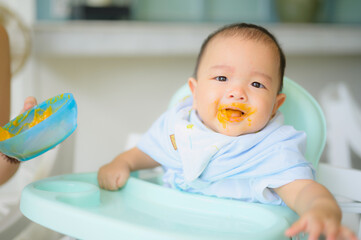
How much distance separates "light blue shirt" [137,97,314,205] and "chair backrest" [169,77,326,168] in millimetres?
94

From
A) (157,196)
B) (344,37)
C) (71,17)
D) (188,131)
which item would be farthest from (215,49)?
(344,37)

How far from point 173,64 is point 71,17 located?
0.50 m

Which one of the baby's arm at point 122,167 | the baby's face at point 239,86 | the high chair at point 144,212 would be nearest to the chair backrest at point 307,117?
the high chair at point 144,212

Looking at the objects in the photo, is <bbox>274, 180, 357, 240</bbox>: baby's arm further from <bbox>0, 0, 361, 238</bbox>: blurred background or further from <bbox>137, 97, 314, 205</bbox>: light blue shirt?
<bbox>0, 0, 361, 238</bbox>: blurred background

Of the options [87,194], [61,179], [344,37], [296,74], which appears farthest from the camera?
[296,74]

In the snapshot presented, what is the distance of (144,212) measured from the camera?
0.71m

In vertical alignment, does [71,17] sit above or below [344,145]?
above

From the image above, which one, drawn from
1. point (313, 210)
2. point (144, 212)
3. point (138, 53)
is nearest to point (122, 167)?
point (144, 212)

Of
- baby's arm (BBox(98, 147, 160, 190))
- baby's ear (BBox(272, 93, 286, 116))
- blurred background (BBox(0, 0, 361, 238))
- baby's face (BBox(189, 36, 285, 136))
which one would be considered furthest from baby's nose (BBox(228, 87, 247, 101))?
blurred background (BBox(0, 0, 361, 238))

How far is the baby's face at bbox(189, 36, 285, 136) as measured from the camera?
2.45 ft

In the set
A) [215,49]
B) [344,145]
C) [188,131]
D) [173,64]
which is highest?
[215,49]

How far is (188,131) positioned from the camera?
78 cm

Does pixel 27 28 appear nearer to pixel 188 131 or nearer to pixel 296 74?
pixel 188 131

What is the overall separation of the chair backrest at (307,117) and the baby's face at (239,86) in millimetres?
105
